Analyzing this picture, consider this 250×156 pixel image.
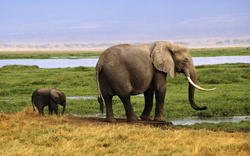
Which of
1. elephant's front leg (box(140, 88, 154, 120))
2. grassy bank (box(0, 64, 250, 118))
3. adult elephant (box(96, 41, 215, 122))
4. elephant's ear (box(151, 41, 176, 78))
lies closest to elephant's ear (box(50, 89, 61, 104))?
adult elephant (box(96, 41, 215, 122))

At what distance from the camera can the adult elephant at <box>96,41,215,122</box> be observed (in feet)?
43.1

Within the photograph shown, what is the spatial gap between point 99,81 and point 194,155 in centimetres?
531

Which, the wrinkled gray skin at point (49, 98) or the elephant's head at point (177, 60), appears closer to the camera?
the elephant's head at point (177, 60)

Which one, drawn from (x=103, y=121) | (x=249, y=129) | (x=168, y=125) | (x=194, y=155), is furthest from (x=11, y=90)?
(x=194, y=155)

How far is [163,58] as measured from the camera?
1372 centimetres

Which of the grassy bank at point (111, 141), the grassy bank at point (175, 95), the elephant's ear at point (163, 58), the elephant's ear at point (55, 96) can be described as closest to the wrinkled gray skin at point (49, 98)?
the elephant's ear at point (55, 96)

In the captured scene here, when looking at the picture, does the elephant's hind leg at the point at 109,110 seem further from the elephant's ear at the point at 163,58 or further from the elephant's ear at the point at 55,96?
the elephant's ear at the point at 55,96

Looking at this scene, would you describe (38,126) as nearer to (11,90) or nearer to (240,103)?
(240,103)

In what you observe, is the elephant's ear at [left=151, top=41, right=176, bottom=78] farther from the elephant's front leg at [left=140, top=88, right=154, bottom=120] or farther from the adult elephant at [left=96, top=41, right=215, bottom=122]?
the elephant's front leg at [left=140, top=88, right=154, bottom=120]

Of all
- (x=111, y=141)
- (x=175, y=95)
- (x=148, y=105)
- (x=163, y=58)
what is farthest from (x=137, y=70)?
Answer: (x=175, y=95)

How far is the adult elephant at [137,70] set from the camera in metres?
13.1

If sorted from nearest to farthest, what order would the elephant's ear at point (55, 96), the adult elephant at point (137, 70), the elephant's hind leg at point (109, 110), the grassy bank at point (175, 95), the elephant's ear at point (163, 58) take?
the adult elephant at point (137, 70) < the elephant's hind leg at point (109, 110) < the elephant's ear at point (163, 58) < the elephant's ear at point (55, 96) < the grassy bank at point (175, 95)

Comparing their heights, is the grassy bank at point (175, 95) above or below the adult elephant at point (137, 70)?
below

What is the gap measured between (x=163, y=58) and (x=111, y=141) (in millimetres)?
4527
